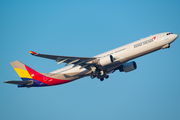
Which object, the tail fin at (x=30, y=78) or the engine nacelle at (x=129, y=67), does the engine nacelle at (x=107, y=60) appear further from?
the tail fin at (x=30, y=78)

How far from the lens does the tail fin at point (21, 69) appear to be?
4262 cm

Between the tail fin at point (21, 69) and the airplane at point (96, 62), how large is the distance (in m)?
0.62

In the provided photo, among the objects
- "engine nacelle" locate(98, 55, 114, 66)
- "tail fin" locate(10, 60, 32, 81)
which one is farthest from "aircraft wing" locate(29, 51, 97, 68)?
"tail fin" locate(10, 60, 32, 81)

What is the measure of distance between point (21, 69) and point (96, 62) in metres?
16.2

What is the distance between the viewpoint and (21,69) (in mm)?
43250

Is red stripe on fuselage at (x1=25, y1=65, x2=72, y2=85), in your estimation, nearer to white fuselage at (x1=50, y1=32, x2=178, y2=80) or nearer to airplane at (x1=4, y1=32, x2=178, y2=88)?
airplane at (x1=4, y1=32, x2=178, y2=88)

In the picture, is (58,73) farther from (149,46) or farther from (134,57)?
(149,46)

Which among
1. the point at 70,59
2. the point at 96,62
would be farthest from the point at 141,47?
the point at 70,59

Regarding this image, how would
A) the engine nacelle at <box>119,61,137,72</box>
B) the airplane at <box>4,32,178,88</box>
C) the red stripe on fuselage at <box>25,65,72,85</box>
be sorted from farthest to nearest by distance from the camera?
the engine nacelle at <box>119,61,137,72</box> → the red stripe on fuselage at <box>25,65,72,85</box> → the airplane at <box>4,32,178,88</box>

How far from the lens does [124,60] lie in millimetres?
36844

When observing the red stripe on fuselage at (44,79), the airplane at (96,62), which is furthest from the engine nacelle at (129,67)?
the red stripe on fuselage at (44,79)

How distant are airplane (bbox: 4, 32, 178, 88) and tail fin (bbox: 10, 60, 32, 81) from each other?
62 cm

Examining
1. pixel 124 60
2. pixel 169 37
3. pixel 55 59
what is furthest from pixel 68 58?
pixel 169 37

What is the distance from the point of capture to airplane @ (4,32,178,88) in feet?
119
